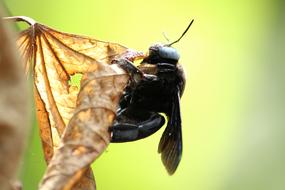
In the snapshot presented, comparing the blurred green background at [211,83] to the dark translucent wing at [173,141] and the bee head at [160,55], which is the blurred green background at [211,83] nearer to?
the dark translucent wing at [173,141]

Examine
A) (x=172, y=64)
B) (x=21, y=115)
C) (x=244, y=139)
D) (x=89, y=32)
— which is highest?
(x=21, y=115)

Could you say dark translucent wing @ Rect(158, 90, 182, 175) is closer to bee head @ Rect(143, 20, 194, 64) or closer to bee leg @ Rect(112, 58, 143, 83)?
bee head @ Rect(143, 20, 194, 64)

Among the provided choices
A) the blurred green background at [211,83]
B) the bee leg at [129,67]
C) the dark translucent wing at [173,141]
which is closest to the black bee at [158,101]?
the dark translucent wing at [173,141]

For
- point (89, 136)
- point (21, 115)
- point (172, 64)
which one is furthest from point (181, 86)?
point (21, 115)

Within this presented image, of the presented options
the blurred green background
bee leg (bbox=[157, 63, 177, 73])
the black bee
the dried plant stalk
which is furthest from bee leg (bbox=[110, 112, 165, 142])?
the blurred green background

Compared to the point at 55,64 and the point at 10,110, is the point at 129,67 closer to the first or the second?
the point at 55,64

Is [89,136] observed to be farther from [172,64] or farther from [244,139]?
[244,139]
